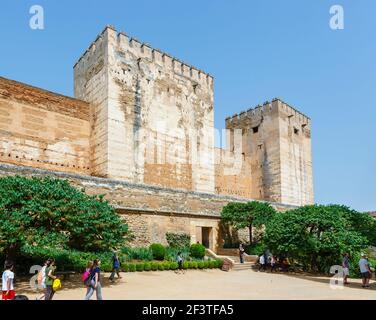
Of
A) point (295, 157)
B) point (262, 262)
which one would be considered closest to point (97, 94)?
point (262, 262)

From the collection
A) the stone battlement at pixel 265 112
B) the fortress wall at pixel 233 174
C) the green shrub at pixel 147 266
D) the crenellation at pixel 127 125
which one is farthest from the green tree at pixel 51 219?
the stone battlement at pixel 265 112

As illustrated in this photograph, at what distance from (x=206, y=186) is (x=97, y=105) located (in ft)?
27.4

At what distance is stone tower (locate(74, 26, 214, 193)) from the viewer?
18.7 m

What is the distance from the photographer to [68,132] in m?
18.8

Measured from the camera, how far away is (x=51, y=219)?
9.22 metres

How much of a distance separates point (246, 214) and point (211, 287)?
8542 millimetres

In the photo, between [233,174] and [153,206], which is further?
[233,174]

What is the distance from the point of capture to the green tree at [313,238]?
13.4m

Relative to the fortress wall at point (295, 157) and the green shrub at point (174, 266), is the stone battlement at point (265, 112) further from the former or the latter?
the green shrub at point (174, 266)

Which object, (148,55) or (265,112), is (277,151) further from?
(148,55)

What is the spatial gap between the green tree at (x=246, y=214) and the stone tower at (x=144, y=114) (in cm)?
371

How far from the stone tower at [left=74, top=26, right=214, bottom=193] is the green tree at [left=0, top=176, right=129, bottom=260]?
7899 millimetres
